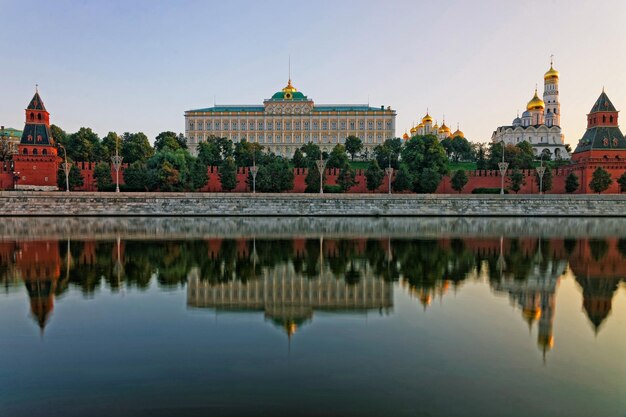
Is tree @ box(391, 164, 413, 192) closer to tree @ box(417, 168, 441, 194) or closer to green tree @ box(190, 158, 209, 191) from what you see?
tree @ box(417, 168, 441, 194)

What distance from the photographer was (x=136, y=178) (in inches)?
1508

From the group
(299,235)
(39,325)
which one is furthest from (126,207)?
(39,325)

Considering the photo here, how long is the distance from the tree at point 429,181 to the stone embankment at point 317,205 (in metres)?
5.48

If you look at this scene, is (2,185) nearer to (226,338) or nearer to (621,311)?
(226,338)

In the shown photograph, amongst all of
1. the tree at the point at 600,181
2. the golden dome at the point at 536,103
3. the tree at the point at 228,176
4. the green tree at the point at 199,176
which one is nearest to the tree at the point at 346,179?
the tree at the point at 228,176

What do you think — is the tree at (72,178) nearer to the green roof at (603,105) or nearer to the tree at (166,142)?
the tree at (166,142)

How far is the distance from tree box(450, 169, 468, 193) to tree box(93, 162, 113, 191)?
3100 cm

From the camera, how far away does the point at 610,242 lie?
17.2 m

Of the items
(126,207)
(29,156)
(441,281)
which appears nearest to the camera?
(441,281)

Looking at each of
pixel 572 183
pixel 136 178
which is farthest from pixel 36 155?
pixel 572 183

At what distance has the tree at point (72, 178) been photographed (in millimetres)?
37469

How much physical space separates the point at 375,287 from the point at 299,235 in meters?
10.1

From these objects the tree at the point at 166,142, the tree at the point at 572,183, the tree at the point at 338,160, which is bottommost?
the tree at the point at 572,183

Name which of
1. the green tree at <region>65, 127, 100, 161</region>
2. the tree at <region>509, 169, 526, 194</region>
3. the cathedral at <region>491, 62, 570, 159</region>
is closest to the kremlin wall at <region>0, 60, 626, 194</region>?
the tree at <region>509, 169, 526, 194</region>
